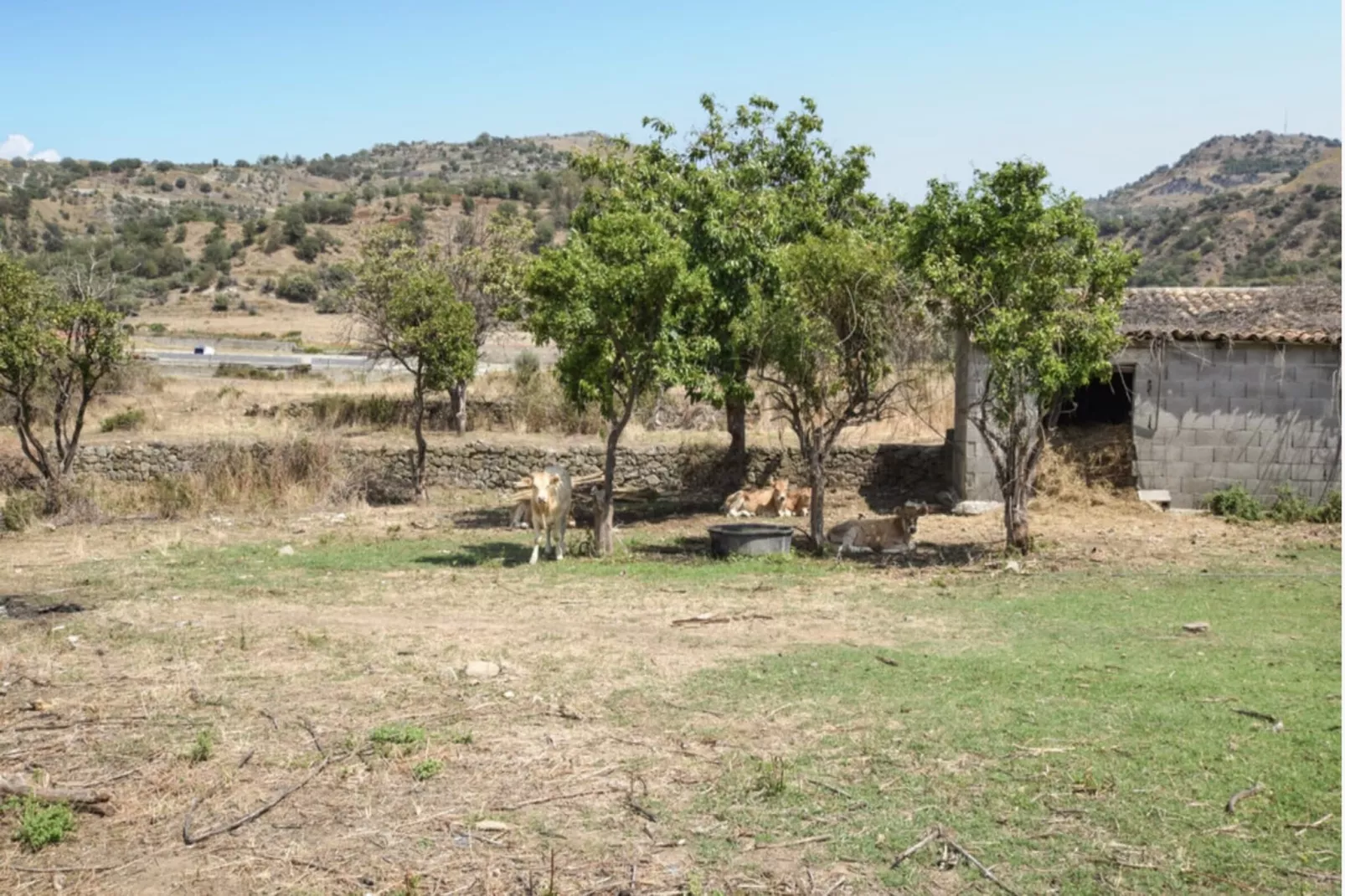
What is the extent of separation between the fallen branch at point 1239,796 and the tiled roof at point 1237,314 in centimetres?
1504

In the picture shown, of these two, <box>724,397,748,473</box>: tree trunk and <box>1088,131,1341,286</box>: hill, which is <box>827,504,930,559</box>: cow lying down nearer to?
<box>724,397,748,473</box>: tree trunk

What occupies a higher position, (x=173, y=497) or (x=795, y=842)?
(x=173, y=497)

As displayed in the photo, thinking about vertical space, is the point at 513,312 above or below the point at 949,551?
above

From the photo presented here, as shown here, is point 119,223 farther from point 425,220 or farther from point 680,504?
point 680,504

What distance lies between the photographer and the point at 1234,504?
21.1m

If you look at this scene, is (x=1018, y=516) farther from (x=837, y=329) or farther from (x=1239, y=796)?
(x=1239, y=796)

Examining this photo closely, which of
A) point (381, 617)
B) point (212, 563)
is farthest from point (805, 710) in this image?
point (212, 563)

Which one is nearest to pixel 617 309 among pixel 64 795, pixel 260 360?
pixel 64 795

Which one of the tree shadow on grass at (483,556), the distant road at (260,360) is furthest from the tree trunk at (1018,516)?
the distant road at (260,360)

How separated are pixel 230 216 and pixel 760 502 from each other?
7374 cm

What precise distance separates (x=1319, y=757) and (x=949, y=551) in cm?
1031

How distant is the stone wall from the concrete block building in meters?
2.54

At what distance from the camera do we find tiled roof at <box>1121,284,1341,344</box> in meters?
21.1

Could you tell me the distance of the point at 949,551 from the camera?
1834cm
